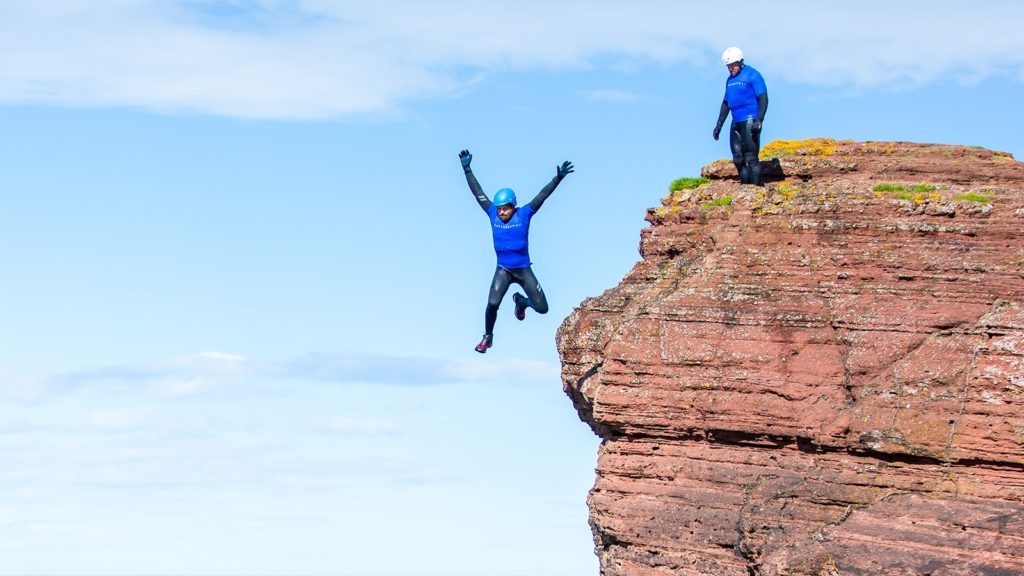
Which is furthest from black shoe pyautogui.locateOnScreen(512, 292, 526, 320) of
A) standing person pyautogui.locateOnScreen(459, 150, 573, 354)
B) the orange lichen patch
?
the orange lichen patch

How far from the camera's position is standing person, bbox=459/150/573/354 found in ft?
122

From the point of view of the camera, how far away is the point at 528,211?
37.0 meters

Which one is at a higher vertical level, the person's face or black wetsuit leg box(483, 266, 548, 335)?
the person's face

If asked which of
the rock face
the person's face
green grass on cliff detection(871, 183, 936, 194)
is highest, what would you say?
the person's face

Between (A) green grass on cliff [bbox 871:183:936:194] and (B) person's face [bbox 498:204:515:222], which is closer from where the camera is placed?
(A) green grass on cliff [bbox 871:183:936:194]

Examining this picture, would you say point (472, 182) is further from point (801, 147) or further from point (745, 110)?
point (801, 147)

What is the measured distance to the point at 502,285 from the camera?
3766 cm

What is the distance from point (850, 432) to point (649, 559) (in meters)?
4.31

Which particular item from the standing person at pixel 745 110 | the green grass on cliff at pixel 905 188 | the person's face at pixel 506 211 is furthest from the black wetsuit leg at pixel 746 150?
the person's face at pixel 506 211

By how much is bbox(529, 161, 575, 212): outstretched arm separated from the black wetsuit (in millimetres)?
1077

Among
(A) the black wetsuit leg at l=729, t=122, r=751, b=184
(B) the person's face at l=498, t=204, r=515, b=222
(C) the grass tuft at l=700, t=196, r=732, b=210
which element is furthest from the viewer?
(A) the black wetsuit leg at l=729, t=122, r=751, b=184

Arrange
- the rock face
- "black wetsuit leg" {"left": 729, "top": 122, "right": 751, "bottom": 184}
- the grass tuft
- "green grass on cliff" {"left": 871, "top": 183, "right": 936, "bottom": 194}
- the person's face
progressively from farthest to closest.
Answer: "black wetsuit leg" {"left": 729, "top": 122, "right": 751, "bottom": 184}
the grass tuft
the person's face
"green grass on cliff" {"left": 871, "top": 183, "right": 936, "bottom": 194}
the rock face

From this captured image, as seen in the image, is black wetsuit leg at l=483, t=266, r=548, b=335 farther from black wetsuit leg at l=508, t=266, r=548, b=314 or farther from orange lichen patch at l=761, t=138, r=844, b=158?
orange lichen patch at l=761, t=138, r=844, b=158

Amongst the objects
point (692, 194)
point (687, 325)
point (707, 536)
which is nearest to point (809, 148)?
point (692, 194)
